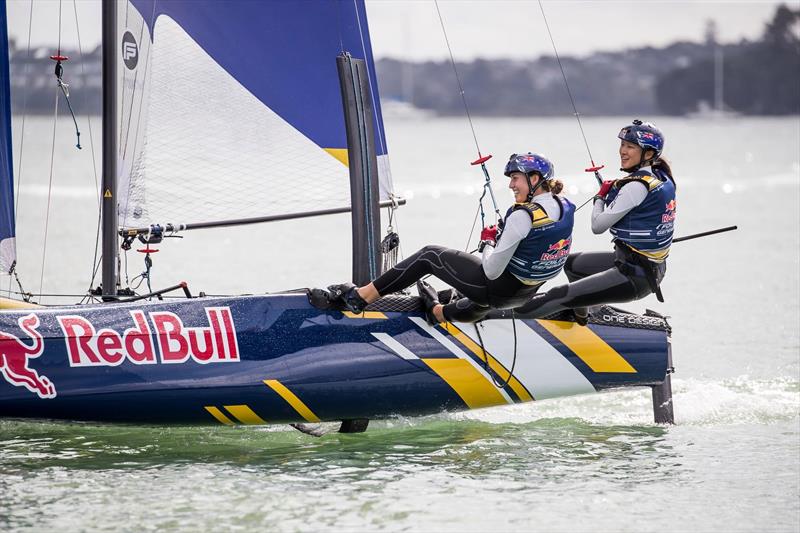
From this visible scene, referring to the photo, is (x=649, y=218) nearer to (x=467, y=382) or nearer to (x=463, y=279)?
(x=463, y=279)

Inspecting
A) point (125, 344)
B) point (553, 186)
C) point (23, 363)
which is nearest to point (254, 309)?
point (125, 344)

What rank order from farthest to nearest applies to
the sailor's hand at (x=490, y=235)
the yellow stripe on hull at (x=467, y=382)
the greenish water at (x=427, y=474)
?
the yellow stripe on hull at (x=467, y=382), the sailor's hand at (x=490, y=235), the greenish water at (x=427, y=474)

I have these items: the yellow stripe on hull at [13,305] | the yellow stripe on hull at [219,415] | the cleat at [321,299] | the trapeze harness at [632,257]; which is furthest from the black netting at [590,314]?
the yellow stripe on hull at [13,305]

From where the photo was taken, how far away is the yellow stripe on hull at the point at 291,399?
7.21m

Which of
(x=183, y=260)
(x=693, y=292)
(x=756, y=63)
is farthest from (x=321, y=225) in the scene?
(x=756, y=63)

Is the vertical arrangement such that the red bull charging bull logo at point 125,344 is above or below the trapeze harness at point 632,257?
below

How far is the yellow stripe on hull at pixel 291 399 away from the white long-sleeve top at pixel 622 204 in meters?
1.86

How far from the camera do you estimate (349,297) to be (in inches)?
286

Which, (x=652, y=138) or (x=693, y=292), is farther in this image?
(x=693, y=292)

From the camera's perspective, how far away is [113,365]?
23.4 feet

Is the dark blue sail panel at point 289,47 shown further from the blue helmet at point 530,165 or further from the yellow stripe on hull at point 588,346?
the yellow stripe on hull at point 588,346

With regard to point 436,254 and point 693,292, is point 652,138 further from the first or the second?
point 693,292

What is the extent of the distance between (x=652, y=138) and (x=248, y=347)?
253 cm

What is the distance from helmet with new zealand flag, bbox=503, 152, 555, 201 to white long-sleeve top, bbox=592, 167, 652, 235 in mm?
532
